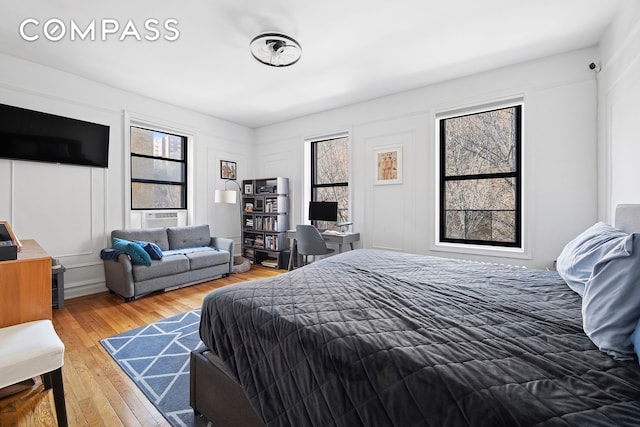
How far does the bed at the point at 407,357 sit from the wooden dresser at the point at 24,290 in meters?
1.00

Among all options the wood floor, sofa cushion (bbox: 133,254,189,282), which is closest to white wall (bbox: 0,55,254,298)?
the wood floor

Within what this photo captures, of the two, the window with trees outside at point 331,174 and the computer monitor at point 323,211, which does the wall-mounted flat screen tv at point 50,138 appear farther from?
the window with trees outside at point 331,174

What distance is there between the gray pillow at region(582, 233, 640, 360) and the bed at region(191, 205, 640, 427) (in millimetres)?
42

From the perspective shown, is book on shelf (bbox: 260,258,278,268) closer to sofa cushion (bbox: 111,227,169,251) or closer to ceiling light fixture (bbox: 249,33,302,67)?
sofa cushion (bbox: 111,227,169,251)

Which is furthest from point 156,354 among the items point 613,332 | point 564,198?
point 564,198

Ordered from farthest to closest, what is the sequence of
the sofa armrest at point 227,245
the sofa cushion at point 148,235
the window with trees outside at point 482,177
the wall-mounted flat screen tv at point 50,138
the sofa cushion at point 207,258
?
the sofa armrest at point 227,245 < the sofa cushion at point 207,258 < the sofa cushion at point 148,235 < the window with trees outside at point 482,177 < the wall-mounted flat screen tv at point 50,138

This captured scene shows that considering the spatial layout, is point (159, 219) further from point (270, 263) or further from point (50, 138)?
point (270, 263)

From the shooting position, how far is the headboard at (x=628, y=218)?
1565 mm

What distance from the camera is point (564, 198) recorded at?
2.96m

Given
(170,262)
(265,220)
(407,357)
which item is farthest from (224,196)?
(407,357)

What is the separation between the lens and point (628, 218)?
1.67 metres

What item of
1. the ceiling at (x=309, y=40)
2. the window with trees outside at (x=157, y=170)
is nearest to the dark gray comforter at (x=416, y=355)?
the ceiling at (x=309, y=40)

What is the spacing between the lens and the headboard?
5.14 ft

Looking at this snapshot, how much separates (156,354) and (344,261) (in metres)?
1.63
